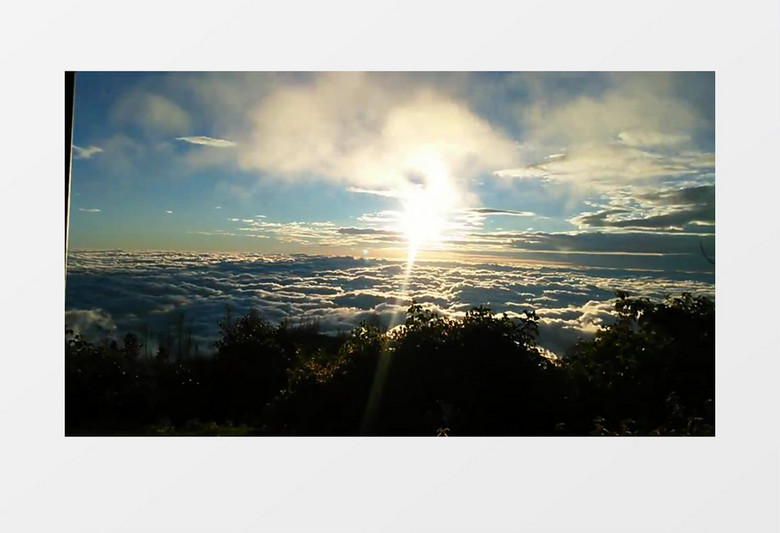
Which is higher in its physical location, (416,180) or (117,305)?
(416,180)

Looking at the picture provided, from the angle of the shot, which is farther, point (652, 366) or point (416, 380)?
point (652, 366)

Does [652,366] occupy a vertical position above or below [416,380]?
above
